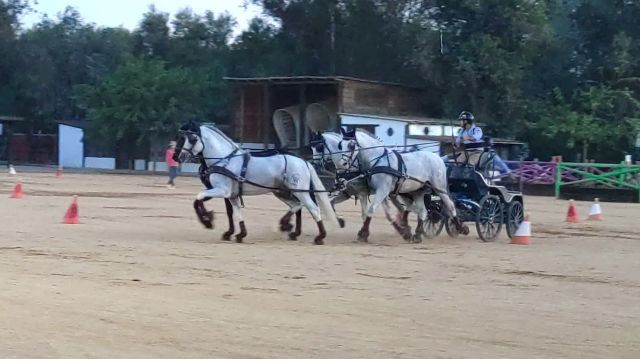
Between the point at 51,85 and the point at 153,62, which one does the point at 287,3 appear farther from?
the point at 51,85

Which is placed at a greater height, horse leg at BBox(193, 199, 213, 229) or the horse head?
the horse head

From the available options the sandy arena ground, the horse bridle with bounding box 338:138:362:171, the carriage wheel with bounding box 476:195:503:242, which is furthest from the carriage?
the horse bridle with bounding box 338:138:362:171

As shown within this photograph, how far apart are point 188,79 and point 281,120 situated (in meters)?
9.22

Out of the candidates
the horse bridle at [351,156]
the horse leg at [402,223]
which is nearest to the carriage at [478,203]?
the horse leg at [402,223]

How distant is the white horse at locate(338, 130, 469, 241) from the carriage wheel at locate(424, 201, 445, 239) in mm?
436

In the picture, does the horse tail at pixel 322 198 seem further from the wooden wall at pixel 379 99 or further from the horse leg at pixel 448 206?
the wooden wall at pixel 379 99

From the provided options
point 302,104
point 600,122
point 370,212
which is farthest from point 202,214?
point 302,104

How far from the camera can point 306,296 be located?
1058 centimetres

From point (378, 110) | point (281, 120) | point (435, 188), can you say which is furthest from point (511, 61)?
point (435, 188)

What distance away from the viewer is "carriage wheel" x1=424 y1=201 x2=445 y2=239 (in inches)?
722

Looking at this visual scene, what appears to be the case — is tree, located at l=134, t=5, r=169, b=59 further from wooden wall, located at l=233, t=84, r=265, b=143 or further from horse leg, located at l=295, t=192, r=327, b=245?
horse leg, located at l=295, t=192, r=327, b=245

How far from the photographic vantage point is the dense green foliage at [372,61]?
1887 inches

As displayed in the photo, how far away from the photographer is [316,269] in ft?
42.1

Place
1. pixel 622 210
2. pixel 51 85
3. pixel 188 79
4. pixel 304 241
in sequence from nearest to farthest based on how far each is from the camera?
1. pixel 304 241
2. pixel 622 210
3. pixel 188 79
4. pixel 51 85
